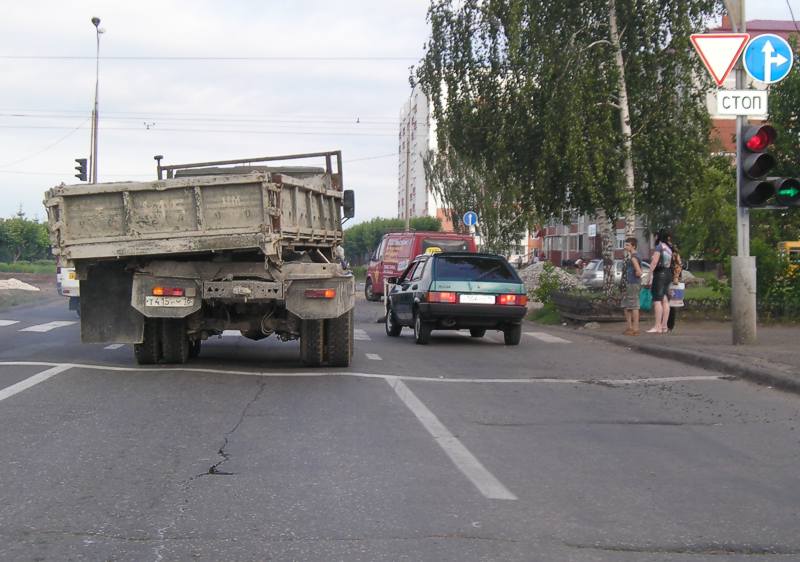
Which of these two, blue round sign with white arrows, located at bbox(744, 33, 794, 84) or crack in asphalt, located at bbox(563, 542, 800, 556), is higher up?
blue round sign with white arrows, located at bbox(744, 33, 794, 84)

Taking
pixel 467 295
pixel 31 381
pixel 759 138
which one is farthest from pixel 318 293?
pixel 759 138

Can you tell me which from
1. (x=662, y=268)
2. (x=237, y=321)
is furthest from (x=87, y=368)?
(x=662, y=268)

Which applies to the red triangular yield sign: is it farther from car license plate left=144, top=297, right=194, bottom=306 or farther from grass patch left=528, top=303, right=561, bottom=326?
grass patch left=528, top=303, right=561, bottom=326

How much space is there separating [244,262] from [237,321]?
3.56 feet

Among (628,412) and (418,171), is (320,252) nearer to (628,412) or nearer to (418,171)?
(628,412)

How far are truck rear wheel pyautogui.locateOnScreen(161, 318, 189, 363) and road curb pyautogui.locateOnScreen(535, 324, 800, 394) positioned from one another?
6.49 m

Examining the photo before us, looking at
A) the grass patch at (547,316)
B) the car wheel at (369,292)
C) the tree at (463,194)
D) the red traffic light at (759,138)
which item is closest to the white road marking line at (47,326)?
the grass patch at (547,316)

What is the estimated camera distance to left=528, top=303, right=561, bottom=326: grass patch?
2311cm

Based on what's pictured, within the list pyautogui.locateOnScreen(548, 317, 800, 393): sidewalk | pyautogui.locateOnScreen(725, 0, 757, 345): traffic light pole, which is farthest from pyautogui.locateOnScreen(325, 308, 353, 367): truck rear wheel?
pyautogui.locateOnScreen(725, 0, 757, 345): traffic light pole

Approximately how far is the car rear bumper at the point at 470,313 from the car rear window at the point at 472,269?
0.50 metres

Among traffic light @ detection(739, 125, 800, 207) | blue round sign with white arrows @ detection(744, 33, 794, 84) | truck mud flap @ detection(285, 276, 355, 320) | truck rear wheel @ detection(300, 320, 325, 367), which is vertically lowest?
truck rear wheel @ detection(300, 320, 325, 367)

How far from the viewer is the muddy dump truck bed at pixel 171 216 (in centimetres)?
1077

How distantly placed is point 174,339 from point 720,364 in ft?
21.7

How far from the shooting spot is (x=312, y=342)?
39.8 ft
